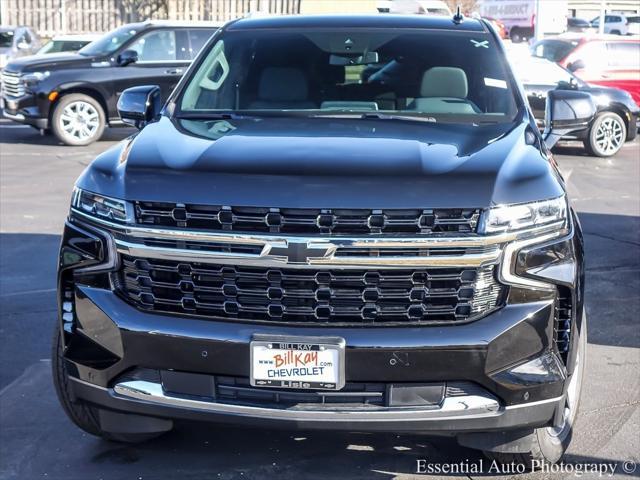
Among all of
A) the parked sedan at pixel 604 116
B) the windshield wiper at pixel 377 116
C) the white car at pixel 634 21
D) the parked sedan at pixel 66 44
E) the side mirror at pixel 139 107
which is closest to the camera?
the windshield wiper at pixel 377 116

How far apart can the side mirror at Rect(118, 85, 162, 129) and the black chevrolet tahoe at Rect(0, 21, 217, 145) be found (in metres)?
10.7

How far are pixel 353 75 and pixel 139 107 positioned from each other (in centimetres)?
113

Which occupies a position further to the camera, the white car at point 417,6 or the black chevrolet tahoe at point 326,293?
the white car at point 417,6

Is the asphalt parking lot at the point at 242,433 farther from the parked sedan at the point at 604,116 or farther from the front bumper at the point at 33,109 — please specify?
the front bumper at the point at 33,109

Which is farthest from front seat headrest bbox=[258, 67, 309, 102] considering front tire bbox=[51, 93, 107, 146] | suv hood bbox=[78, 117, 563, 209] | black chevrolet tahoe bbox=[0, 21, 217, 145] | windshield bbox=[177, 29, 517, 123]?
front tire bbox=[51, 93, 107, 146]

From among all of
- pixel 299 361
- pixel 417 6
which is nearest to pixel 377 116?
pixel 299 361

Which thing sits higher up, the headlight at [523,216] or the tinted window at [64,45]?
the headlight at [523,216]

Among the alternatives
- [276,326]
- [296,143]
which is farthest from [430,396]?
[296,143]

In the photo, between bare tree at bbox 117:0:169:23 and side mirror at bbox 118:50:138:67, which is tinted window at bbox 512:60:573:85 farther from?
bare tree at bbox 117:0:169:23

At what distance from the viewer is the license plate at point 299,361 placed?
3.72 m

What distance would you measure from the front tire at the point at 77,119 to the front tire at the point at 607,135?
7393 mm

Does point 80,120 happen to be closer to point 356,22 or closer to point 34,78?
point 34,78

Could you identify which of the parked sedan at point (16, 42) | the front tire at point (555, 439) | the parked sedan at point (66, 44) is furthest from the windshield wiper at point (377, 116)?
the parked sedan at point (16, 42)

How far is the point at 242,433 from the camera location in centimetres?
489
